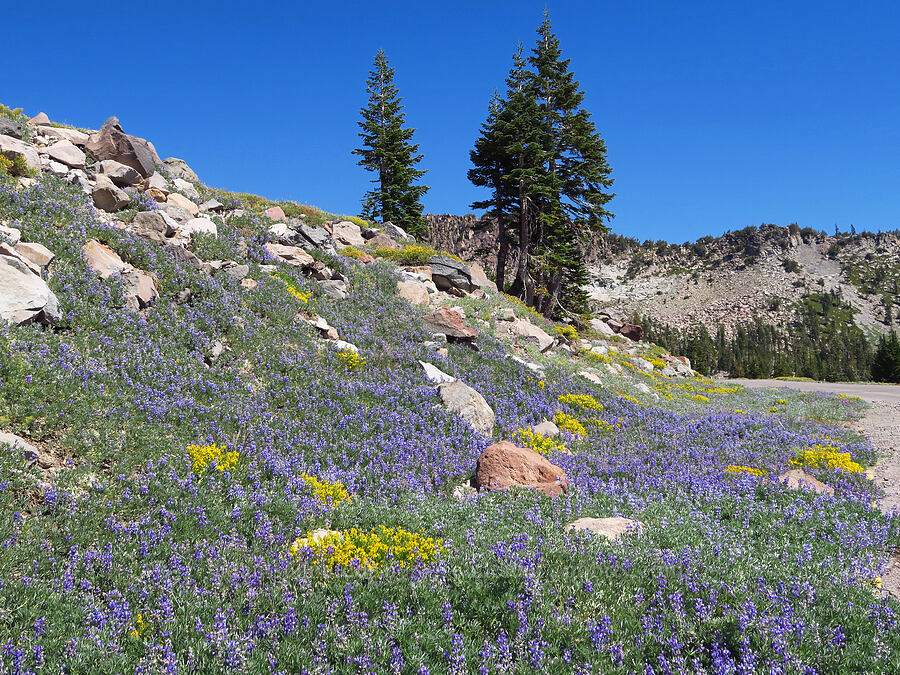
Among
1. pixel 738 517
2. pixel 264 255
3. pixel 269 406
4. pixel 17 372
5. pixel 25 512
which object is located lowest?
pixel 738 517

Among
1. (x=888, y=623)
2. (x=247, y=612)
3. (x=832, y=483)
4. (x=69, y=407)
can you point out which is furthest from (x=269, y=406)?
(x=832, y=483)

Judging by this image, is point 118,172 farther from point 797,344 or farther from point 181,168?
point 797,344

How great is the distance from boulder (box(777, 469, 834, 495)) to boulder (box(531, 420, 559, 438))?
4599mm

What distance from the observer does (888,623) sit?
14.4ft

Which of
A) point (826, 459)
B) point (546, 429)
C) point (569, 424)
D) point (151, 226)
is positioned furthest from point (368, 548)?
point (151, 226)

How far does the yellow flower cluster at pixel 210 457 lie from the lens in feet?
22.0

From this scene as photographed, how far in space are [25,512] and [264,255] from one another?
11.8 meters

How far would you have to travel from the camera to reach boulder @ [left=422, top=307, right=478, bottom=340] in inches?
642

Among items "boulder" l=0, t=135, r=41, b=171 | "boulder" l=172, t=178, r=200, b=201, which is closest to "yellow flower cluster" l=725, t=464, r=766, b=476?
"boulder" l=0, t=135, r=41, b=171

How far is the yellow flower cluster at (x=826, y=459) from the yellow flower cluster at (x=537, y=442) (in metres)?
6.10

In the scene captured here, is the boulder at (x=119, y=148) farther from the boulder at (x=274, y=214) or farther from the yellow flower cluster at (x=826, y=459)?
the yellow flower cluster at (x=826, y=459)

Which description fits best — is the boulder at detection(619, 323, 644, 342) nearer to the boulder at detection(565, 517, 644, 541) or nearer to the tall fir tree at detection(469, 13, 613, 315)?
the tall fir tree at detection(469, 13, 613, 315)

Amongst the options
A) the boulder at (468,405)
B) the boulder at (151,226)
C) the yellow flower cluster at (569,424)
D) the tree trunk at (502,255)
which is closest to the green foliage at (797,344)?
the tree trunk at (502,255)

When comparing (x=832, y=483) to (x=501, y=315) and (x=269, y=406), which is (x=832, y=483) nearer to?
(x=269, y=406)
